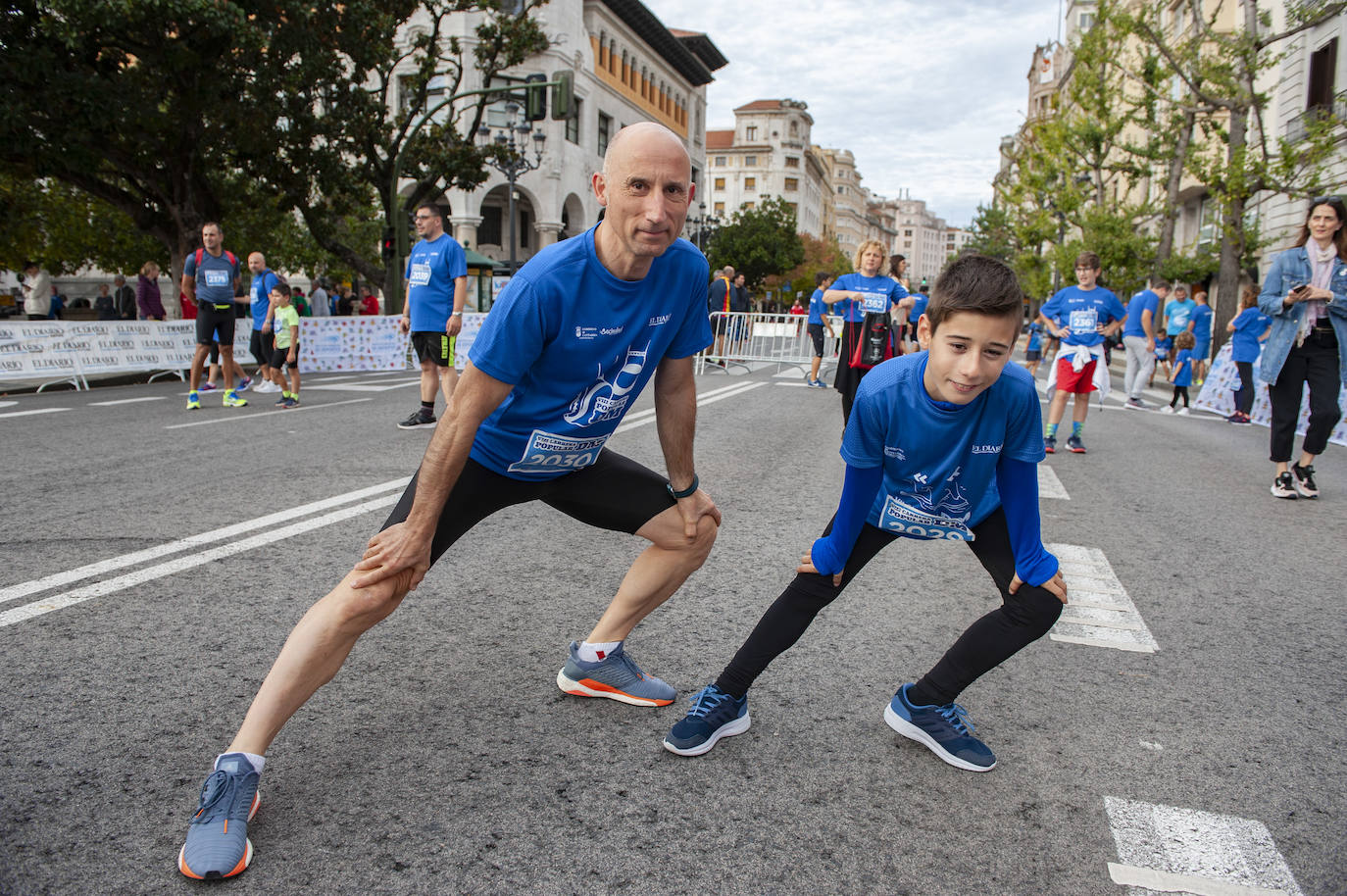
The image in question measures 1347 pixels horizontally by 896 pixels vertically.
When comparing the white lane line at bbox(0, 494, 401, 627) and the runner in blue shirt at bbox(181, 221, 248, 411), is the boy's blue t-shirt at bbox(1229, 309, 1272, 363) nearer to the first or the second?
the white lane line at bbox(0, 494, 401, 627)

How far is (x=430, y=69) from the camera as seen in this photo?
2448 cm

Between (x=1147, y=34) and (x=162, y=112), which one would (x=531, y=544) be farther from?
(x=1147, y=34)

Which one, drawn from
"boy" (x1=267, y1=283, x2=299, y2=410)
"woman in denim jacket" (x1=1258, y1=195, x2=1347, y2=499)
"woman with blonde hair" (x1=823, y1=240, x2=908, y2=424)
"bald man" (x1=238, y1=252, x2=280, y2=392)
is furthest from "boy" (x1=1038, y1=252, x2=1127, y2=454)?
"bald man" (x1=238, y1=252, x2=280, y2=392)

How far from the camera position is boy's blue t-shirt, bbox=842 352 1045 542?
2545 mm

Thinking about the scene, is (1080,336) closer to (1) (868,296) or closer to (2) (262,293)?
(1) (868,296)

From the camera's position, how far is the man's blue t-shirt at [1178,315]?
55.9ft

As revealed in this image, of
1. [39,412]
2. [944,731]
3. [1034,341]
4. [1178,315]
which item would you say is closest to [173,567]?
[944,731]

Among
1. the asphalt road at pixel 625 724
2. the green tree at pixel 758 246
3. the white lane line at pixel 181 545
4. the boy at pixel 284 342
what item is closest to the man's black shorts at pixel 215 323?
the boy at pixel 284 342

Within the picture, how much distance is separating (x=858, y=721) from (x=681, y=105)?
63939 mm

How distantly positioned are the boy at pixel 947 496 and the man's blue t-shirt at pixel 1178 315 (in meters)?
16.4

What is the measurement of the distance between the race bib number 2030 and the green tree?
68.5 metres

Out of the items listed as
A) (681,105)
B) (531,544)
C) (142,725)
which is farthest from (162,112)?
(681,105)

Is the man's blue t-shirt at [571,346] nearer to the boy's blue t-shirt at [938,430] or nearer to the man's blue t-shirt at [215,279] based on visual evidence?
the boy's blue t-shirt at [938,430]

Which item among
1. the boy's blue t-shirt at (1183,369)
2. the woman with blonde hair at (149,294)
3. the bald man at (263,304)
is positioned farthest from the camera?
the woman with blonde hair at (149,294)
